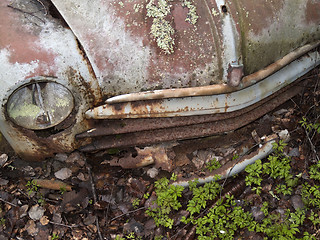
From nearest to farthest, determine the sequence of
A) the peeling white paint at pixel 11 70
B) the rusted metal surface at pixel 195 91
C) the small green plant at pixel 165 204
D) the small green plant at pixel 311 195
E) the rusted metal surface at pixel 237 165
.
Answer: the peeling white paint at pixel 11 70 → the rusted metal surface at pixel 195 91 → the small green plant at pixel 311 195 → the small green plant at pixel 165 204 → the rusted metal surface at pixel 237 165

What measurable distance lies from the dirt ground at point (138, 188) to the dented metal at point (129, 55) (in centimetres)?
49

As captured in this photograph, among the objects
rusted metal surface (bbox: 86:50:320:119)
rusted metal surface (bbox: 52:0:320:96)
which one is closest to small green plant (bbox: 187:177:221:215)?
rusted metal surface (bbox: 86:50:320:119)

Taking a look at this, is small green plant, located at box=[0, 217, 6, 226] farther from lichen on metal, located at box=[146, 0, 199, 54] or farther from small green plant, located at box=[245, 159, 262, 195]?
small green plant, located at box=[245, 159, 262, 195]

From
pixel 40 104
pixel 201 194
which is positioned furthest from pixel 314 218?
pixel 40 104

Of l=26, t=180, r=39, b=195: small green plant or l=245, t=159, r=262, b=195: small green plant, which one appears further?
l=26, t=180, r=39, b=195: small green plant

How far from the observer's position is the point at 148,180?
2.78m

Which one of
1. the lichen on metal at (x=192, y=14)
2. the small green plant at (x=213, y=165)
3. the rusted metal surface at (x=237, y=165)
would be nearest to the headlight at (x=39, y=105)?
the lichen on metal at (x=192, y=14)

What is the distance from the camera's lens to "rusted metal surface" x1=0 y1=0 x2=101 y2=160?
85.0 inches

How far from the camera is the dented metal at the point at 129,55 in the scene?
86.3 inches

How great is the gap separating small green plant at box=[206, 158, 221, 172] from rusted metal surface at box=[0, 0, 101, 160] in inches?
41.0

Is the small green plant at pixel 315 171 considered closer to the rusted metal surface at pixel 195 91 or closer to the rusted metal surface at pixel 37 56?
the rusted metal surface at pixel 195 91

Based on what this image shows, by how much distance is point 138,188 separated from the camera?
2.73 m

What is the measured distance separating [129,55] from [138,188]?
1083 mm

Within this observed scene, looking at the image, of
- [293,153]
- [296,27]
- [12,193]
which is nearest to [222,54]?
[296,27]
